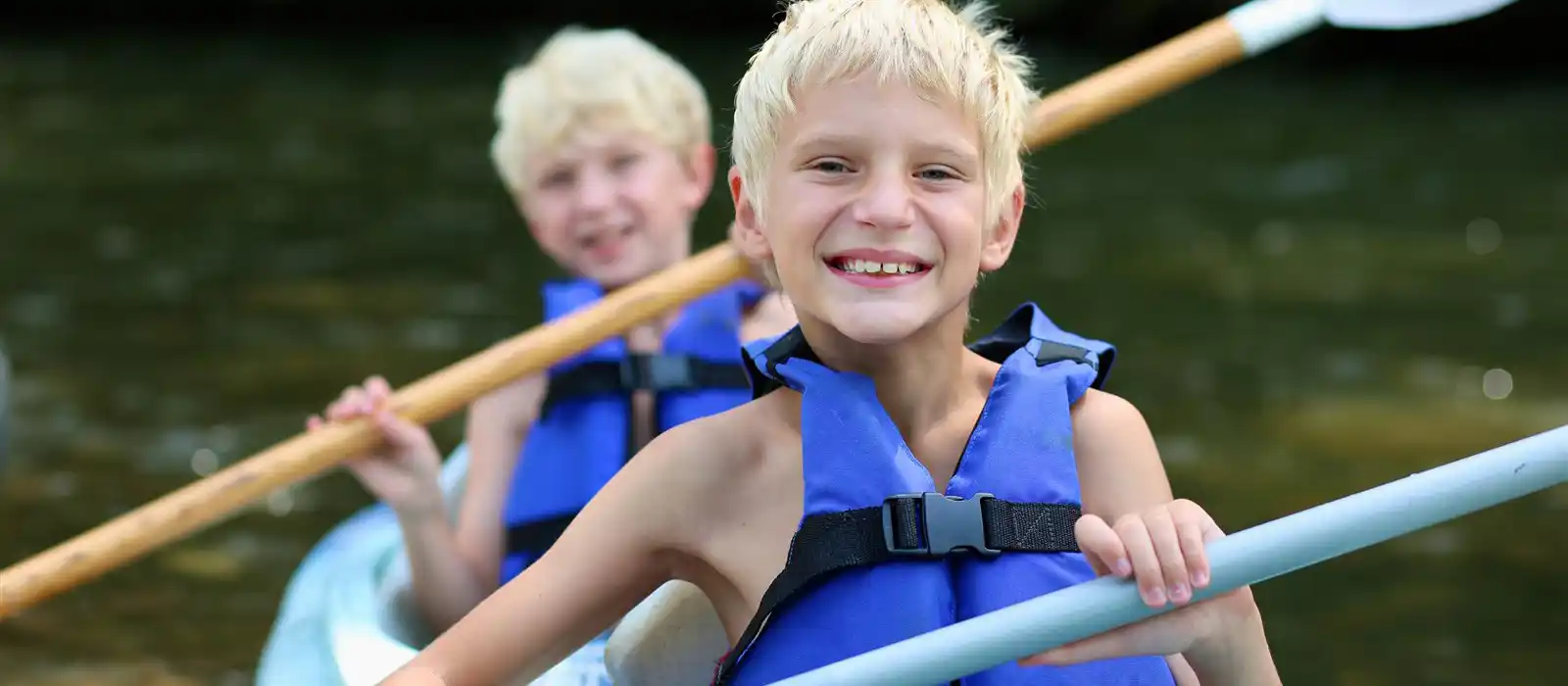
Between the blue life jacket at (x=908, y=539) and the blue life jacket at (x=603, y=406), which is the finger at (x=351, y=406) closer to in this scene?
the blue life jacket at (x=603, y=406)

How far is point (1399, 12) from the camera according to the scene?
9.00 feet

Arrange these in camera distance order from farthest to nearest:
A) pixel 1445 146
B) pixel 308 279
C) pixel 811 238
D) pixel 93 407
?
pixel 1445 146
pixel 308 279
pixel 93 407
pixel 811 238

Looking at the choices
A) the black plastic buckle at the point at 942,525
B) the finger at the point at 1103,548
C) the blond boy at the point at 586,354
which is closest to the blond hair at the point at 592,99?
the blond boy at the point at 586,354

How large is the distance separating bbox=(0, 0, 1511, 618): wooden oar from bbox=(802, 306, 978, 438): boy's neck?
0.78m

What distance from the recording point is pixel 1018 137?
5.90 ft

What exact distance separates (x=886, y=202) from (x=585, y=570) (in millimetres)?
403

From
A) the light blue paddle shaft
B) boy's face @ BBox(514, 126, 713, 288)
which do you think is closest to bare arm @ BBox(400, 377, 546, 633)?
boy's face @ BBox(514, 126, 713, 288)

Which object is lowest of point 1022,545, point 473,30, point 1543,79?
point 1022,545

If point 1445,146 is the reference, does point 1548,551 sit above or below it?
below

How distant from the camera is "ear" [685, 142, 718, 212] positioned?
3.02m

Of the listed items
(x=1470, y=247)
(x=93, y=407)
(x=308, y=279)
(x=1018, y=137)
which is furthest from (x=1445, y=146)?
(x=1018, y=137)

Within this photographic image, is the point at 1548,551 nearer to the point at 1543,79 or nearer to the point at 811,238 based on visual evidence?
the point at 811,238

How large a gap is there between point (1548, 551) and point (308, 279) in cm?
418

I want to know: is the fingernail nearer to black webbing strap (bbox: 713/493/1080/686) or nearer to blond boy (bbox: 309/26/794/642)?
black webbing strap (bbox: 713/493/1080/686)
